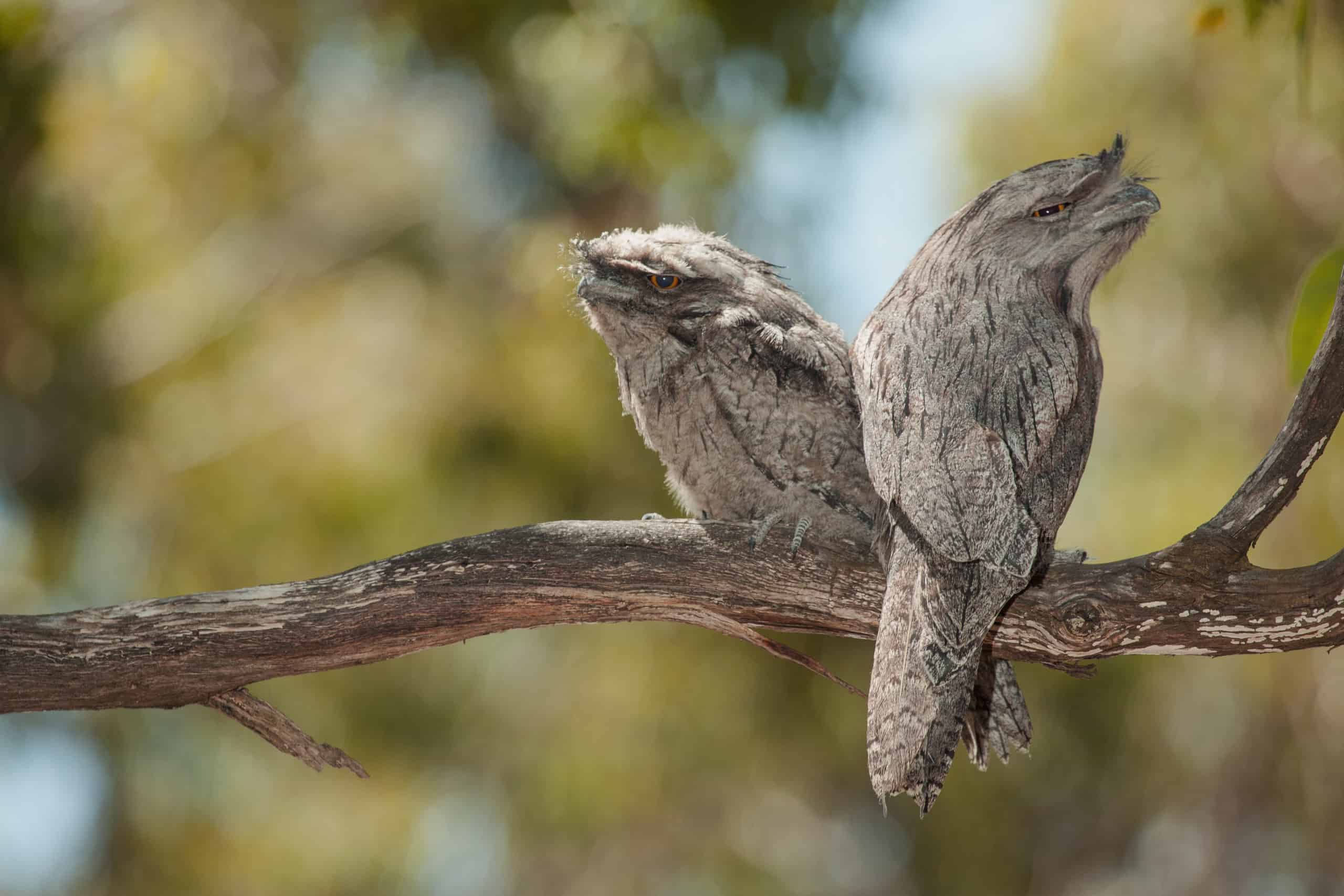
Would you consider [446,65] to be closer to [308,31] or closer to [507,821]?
[308,31]

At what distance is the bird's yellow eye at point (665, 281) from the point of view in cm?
282

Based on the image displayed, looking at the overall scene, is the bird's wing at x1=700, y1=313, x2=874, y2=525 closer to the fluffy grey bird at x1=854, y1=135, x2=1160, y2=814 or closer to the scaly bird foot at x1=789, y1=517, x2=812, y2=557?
the scaly bird foot at x1=789, y1=517, x2=812, y2=557

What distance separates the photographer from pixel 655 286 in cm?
284

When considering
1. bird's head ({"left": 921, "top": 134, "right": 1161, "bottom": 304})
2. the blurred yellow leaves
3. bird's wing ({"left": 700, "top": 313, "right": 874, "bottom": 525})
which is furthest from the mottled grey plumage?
the blurred yellow leaves

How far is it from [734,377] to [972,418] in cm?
84

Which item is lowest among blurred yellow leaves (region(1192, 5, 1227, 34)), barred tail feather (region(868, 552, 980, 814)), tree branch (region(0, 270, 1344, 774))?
barred tail feather (region(868, 552, 980, 814))

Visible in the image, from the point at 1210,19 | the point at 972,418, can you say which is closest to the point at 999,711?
the point at 972,418

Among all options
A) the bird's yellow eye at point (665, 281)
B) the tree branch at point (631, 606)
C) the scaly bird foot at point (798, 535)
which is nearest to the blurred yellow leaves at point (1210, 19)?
the tree branch at point (631, 606)

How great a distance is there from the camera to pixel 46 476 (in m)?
6.45

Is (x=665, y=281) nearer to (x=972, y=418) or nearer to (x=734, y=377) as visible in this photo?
(x=734, y=377)

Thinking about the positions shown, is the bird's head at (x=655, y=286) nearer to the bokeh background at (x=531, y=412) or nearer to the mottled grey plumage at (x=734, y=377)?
the mottled grey plumage at (x=734, y=377)

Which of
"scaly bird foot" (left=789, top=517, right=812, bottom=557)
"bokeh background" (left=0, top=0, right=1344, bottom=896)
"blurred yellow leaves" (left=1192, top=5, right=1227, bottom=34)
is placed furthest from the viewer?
"bokeh background" (left=0, top=0, right=1344, bottom=896)

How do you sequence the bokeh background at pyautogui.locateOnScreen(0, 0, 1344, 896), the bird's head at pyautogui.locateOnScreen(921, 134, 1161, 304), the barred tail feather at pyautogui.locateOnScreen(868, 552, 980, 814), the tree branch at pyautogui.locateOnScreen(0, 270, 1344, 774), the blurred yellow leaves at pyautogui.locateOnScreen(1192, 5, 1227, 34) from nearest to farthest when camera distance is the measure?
1. the barred tail feather at pyautogui.locateOnScreen(868, 552, 980, 814)
2. the tree branch at pyautogui.locateOnScreen(0, 270, 1344, 774)
3. the bird's head at pyautogui.locateOnScreen(921, 134, 1161, 304)
4. the blurred yellow leaves at pyautogui.locateOnScreen(1192, 5, 1227, 34)
5. the bokeh background at pyautogui.locateOnScreen(0, 0, 1344, 896)

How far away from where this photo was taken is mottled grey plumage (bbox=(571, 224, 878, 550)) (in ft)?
9.25
